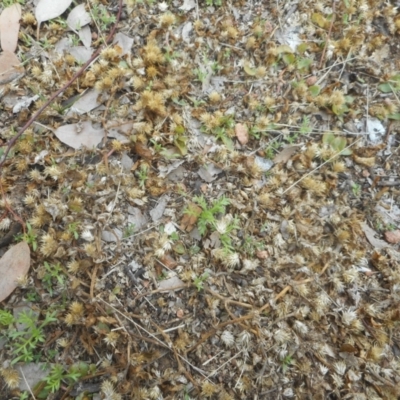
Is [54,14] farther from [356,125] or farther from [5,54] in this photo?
[356,125]

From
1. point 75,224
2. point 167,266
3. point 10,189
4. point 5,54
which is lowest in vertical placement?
point 167,266

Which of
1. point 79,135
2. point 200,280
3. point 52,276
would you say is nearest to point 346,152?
point 200,280

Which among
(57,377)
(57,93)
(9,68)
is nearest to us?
(57,377)

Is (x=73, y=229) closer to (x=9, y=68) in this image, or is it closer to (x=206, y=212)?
(x=206, y=212)

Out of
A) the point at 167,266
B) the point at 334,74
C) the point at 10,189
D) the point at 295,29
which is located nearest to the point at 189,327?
the point at 167,266

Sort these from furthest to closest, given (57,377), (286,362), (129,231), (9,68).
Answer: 1. (9,68)
2. (129,231)
3. (286,362)
4. (57,377)

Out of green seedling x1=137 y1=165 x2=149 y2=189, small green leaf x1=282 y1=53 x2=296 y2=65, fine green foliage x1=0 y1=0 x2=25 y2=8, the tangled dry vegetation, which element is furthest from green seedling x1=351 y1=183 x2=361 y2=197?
fine green foliage x1=0 y1=0 x2=25 y2=8

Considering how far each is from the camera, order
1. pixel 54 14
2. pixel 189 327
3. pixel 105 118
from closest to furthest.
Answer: pixel 189 327, pixel 105 118, pixel 54 14
